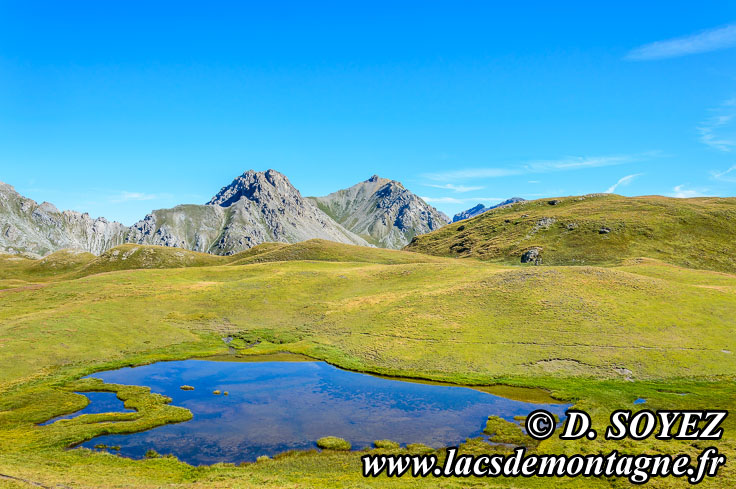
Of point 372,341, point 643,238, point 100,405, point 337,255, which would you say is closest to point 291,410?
point 100,405

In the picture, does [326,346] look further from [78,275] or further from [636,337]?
[78,275]

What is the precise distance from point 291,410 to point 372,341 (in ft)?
86.0

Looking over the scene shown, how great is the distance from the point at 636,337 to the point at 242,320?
70154 millimetres

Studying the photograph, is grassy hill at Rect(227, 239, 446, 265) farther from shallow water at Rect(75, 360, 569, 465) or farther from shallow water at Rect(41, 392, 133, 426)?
shallow water at Rect(41, 392, 133, 426)

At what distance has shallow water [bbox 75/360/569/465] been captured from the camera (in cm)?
3459

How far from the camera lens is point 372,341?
67438 mm

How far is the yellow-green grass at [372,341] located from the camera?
99.3 ft

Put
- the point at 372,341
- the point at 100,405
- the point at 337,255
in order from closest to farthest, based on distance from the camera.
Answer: the point at 100,405
the point at 372,341
the point at 337,255

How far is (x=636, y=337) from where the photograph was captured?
2389 inches

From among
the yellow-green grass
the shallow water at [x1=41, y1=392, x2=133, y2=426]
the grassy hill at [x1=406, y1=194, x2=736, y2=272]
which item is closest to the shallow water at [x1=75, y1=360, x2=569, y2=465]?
the yellow-green grass

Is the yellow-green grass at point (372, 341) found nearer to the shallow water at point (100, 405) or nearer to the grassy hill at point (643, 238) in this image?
the shallow water at point (100, 405)

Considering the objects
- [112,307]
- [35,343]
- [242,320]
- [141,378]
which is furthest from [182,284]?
[141,378]

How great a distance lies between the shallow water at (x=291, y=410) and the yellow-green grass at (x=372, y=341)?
2655mm

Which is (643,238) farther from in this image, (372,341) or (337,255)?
(372,341)
